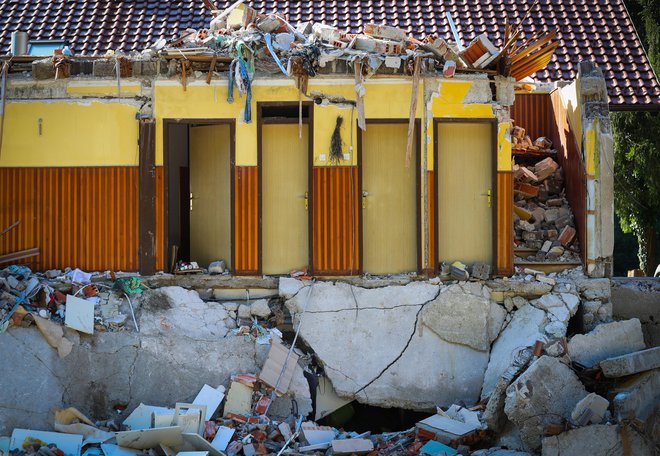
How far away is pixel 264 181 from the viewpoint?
42.4ft

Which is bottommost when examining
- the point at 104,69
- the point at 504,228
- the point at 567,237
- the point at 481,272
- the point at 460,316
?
the point at 460,316

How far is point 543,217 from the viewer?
13.9 metres

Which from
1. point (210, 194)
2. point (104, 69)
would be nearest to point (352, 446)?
point (210, 194)

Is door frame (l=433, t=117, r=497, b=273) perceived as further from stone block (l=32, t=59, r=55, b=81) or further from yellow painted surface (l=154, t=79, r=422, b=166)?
stone block (l=32, t=59, r=55, b=81)

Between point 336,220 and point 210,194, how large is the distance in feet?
6.55

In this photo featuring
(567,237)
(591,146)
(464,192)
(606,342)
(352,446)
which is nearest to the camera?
(352,446)

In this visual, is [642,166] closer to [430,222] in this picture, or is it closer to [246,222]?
[430,222]

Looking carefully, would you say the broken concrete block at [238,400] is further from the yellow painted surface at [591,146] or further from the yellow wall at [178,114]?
the yellow painted surface at [591,146]

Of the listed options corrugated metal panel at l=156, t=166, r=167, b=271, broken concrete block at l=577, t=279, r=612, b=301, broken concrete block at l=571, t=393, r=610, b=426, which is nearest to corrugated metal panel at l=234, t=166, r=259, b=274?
corrugated metal panel at l=156, t=166, r=167, b=271

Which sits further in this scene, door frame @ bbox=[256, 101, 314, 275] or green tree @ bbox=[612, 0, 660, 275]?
green tree @ bbox=[612, 0, 660, 275]

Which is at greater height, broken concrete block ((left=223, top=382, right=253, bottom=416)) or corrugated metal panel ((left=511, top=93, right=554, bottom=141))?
corrugated metal panel ((left=511, top=93, right=554, bottom=141))

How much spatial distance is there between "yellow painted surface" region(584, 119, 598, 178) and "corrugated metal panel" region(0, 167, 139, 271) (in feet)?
20.8

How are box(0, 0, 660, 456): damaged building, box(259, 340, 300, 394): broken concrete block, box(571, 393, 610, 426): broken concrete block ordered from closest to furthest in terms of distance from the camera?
box(571, 393, 610, 426): broken concrete block
box(259, 340, 300, 394): broken concrete block
box(0, 0, 660, 456): damaged building

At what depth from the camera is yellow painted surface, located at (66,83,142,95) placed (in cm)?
1290
